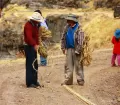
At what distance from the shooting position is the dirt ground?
1050 centimetres

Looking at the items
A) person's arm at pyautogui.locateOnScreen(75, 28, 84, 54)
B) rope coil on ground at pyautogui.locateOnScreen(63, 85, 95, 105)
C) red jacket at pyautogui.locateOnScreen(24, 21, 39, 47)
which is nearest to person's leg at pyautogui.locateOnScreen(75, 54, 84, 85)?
person's arm at pyautogui.locateOnScreen(75, 28, 84, 54)

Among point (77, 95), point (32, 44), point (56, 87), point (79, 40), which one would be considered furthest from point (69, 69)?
point (77, 95)

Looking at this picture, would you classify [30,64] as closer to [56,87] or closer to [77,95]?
[56,87]

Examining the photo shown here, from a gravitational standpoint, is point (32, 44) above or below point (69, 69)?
above

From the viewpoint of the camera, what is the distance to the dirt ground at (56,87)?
10.5 metres

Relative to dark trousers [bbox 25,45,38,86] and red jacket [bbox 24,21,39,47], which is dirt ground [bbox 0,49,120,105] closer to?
dark trousers [bbox 25,45,38,86]

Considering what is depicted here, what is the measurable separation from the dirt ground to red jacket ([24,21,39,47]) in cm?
118

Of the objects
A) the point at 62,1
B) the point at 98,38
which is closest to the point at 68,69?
the point at 98,38

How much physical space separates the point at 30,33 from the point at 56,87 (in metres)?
1.64

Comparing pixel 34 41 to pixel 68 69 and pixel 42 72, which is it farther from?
pixel 42 72

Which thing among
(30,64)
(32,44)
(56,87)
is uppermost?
(32,44)

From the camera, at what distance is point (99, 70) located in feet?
52.4

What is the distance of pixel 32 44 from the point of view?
38.2ft

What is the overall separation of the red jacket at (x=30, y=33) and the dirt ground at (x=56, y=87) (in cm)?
118
